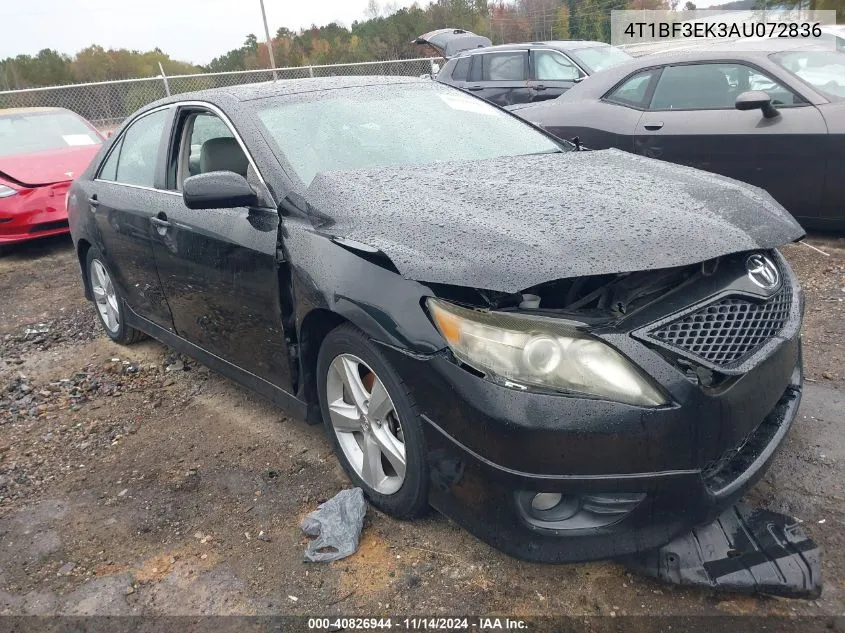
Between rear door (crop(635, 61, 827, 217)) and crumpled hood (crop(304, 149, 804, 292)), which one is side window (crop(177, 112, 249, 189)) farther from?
rear door (crop(635, 61, 827, 217))

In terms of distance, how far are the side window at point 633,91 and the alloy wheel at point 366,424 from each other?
4399mm

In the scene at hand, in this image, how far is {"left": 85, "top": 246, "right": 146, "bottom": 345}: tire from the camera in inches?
176

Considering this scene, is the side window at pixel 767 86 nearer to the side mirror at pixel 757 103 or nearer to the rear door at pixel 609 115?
the side mirror at pixel 757 103

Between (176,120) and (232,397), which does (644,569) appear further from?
(176,120)

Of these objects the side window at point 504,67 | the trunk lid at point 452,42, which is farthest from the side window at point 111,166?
the trunk lid at point 452,42

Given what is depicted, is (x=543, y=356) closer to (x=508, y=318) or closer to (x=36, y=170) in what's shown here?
(x=508, y=318)

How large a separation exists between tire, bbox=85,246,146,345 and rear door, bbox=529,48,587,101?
680cm

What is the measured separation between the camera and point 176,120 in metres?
3.63

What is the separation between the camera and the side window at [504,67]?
1020 centimetres

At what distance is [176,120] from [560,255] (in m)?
2.45

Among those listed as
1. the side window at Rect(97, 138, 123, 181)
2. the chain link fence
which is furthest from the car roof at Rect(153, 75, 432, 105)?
the chain link fence

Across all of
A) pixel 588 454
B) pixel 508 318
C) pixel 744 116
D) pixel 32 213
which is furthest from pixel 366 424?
pixel 32 213

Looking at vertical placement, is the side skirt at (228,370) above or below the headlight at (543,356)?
below

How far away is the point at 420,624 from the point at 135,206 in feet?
8.85
